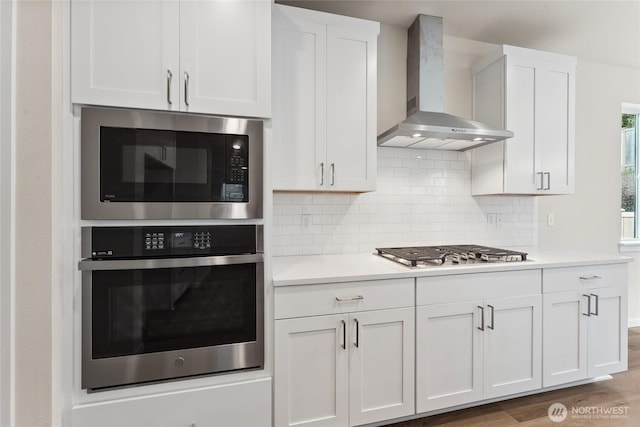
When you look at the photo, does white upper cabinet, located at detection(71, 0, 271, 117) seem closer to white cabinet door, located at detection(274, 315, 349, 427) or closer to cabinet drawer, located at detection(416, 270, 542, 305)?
white cabinet door, located at detection(274, 315, 349, 427)

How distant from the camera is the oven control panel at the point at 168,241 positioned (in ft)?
4.43

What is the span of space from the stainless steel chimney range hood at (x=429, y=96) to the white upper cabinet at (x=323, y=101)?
30 cm

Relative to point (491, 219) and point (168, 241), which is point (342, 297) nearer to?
point (168, 241)

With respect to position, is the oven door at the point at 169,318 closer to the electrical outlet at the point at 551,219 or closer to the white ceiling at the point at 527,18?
the white ceiling at the point at 527,18

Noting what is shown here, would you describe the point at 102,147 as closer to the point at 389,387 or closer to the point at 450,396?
the point at 389,387

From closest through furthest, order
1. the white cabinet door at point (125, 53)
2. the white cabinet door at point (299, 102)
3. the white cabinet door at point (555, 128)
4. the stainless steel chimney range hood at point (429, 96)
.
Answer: the white cabinet door at point (125, 53) → the white cabinet door at point (299, 102) → the stainless steel chimney range hood at point (429, 96) → the white cabinet door at point (555, 128)

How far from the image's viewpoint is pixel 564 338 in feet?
6.75

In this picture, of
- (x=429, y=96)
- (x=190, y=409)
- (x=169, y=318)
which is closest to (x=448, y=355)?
(x=190, y=409)

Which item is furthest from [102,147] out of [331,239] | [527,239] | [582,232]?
[582,232]

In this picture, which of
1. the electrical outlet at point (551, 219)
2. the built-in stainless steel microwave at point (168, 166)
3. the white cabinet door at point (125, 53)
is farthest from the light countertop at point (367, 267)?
the white cabinet door at point (125, 53)

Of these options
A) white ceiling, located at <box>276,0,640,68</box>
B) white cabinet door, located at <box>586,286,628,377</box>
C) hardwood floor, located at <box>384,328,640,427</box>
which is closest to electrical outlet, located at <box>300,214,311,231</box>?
hardwood floor, located at <box>384,328,640,427</box>

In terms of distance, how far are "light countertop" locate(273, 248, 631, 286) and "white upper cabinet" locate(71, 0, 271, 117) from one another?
0.82 m

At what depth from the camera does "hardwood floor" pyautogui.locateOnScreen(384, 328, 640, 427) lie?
1.89 meters

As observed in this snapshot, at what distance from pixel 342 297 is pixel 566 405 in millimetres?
1705
